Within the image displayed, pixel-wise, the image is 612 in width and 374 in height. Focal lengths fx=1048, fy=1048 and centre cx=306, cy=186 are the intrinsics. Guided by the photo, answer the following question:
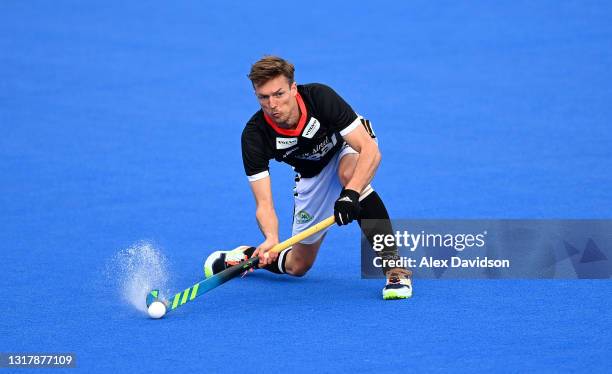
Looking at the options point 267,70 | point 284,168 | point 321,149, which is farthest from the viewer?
point 284,168

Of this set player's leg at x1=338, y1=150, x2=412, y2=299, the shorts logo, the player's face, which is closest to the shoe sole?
player's leg at x1=338, y1=150, x2=412, y2=299

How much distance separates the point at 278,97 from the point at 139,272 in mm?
1612

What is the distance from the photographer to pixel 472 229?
22.4 ft

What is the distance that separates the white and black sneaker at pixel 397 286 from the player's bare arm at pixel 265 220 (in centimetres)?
68

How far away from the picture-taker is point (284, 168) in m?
9.31

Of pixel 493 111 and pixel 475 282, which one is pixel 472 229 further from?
pixel 493 111

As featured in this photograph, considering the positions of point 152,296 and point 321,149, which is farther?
point 321,149

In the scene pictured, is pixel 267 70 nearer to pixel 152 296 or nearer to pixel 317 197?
pixel 317 197

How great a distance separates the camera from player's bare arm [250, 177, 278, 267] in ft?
18.8

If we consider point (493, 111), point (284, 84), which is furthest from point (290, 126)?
point (493, 111)

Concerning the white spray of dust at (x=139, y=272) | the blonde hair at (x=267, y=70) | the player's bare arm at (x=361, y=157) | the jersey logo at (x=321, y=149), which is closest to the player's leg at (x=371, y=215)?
the jersey logo at (x=321, y=149)

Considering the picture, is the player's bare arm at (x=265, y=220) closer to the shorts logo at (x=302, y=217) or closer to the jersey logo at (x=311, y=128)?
the jersey logo at (x=311, y=128)

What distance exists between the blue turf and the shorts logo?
387 millimetres

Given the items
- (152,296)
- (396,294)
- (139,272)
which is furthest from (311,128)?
(139,272)
